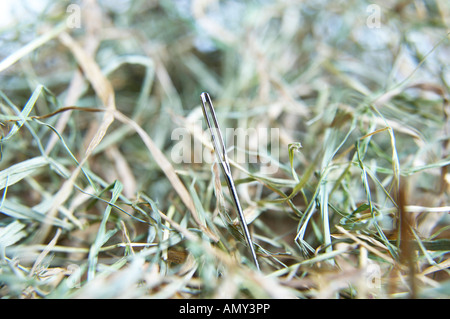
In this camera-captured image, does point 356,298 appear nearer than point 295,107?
Yes

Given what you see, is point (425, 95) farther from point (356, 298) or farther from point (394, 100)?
point (356, 298)

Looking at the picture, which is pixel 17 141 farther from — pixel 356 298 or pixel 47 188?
pixel 356 298

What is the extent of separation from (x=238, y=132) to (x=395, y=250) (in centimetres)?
29

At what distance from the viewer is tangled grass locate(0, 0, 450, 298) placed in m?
0.31

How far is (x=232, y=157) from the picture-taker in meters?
0.50

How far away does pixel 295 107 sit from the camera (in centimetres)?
54

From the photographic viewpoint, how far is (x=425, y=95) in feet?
1.82

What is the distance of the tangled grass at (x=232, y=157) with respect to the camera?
12.2 inches

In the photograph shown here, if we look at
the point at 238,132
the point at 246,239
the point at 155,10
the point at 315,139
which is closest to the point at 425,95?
the point at 315,139

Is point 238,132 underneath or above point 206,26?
underneath
